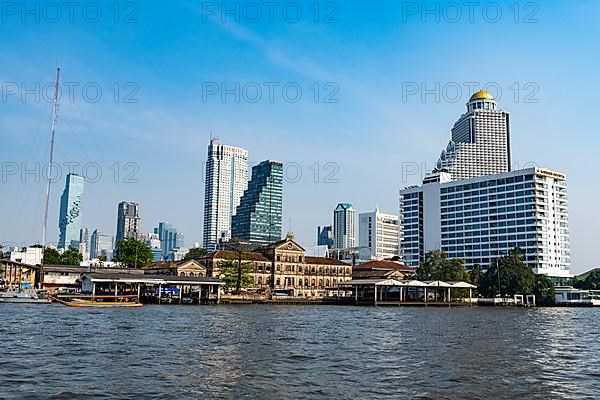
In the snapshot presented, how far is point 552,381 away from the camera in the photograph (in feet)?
90.4

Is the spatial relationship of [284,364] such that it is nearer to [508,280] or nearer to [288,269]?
[288,269]

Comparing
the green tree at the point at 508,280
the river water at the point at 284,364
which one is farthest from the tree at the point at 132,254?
the river water at the point at 284,364

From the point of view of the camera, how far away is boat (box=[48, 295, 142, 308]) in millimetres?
87012

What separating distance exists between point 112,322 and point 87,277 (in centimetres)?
6024

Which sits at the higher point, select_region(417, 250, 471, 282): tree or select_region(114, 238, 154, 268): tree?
select_region(114, 238, 154, 268): tree

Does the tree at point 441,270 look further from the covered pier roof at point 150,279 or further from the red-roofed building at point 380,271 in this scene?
the covered pier roof at point 150,279

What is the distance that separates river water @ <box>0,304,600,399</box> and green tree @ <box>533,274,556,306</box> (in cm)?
10581

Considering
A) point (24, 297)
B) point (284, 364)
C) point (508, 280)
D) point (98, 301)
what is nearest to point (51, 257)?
point (24, 297)

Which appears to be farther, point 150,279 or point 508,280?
point 508,280

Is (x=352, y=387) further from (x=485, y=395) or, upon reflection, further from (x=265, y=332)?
(x=265, y=332)

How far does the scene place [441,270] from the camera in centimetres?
14212

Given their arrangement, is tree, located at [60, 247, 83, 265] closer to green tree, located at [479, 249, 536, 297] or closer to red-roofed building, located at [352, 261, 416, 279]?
red-roofed building, located at [352, 261, 416, 279]

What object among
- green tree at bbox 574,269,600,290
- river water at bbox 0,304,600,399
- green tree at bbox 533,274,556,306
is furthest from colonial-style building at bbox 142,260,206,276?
green tree at bbox 574,269,600,290

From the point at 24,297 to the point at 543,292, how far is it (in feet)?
376
